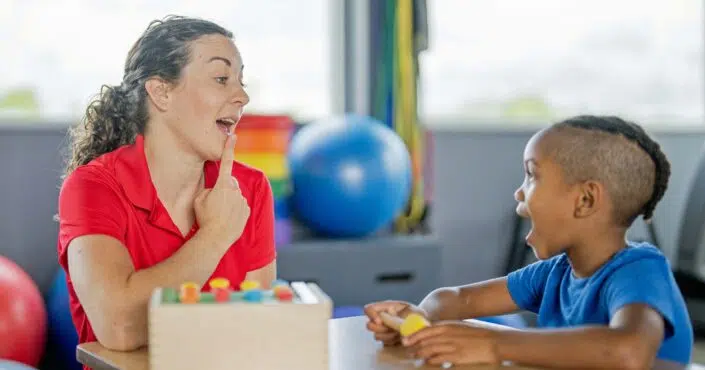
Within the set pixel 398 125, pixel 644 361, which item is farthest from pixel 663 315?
pixel 398 125

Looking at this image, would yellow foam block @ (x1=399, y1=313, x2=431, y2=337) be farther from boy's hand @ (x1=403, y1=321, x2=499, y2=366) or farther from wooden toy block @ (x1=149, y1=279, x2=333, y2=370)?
wooden toy block @ (x1=149, y1=279, x2=333, y2=370)

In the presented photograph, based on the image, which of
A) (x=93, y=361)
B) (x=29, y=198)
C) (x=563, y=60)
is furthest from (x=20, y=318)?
(x=563, y=60)

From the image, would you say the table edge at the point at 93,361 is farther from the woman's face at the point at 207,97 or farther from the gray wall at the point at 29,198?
the gray wall at the point at 29,198

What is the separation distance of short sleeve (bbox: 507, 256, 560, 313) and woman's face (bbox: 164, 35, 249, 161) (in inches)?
22.4

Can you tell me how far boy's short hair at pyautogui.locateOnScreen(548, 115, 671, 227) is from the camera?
56.0 inches

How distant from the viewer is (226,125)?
1.86 m

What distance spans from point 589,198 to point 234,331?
0.55m

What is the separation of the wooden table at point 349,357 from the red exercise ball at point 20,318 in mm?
1498

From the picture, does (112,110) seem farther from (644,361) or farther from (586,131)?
(644,361)

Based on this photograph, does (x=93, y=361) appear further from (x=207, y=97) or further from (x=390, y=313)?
(x=207, y=97)

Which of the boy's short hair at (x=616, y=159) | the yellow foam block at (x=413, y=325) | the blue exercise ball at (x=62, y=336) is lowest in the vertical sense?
the blue exercise ball at (x=62, y=336)

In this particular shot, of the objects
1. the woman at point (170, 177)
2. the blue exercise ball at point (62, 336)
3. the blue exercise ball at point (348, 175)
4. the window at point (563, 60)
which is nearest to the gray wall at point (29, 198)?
the blue exercise ball at point (62, 336)

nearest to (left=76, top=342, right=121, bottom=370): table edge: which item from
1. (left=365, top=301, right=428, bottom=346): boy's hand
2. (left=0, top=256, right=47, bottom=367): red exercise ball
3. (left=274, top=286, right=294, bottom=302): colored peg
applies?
(left=274, top=286, right=294, bottom=302): colored peg

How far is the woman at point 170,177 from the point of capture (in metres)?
1.63
